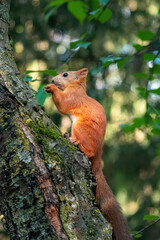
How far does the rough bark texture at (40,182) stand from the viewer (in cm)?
164

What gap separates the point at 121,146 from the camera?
6.11 metres

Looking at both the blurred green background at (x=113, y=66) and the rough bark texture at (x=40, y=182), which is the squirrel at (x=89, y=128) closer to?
the rough bark texture at (x=40, y=182)

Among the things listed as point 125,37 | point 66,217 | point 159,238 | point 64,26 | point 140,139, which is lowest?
point 159,238

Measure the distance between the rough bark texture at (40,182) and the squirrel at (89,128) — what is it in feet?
1.40

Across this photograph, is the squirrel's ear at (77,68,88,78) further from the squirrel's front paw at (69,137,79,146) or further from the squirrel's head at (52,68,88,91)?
the squirrel's front paw at (69,137,79,146)

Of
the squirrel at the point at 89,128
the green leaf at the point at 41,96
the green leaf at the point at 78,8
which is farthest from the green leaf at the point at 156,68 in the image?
the green leaf at the point at 41,96

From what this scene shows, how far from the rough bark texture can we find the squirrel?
43 cm

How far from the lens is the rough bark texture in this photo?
1644 mm

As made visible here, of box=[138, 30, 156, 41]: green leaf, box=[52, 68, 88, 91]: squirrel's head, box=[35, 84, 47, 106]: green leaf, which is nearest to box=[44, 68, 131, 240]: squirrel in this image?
box=[52, 68, 88, 91]: squirrel's head

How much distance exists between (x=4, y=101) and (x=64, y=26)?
3.97 meters

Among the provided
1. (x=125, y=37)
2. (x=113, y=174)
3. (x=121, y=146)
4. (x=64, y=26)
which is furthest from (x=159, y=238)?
(x=64, y=26)

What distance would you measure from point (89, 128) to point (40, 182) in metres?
1.28

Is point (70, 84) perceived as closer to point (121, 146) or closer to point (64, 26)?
point (64, 26)

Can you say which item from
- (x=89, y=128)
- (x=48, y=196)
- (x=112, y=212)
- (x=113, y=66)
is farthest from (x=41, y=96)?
(x=113, y=66)
